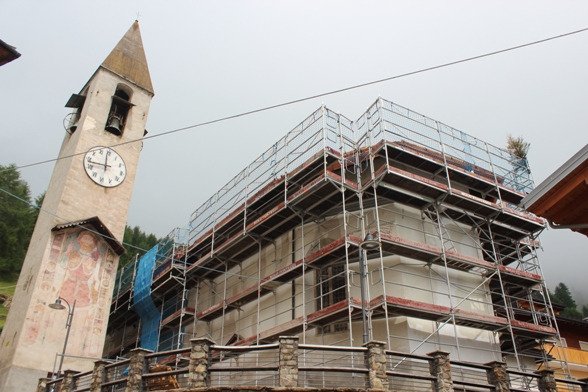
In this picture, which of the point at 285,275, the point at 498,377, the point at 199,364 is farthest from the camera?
the point at 285,275

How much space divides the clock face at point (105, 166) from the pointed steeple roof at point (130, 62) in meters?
5.88

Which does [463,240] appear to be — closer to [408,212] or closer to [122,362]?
[408,212]

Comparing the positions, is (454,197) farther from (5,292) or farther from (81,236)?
(5,292)

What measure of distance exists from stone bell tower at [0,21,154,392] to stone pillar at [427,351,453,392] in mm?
15195

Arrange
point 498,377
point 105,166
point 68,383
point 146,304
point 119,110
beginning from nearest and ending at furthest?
1. point 498,377
2. point 68,383
3. point 105,166
4. point 146,304
5. point 119,110

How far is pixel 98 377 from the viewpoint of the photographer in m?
16.4

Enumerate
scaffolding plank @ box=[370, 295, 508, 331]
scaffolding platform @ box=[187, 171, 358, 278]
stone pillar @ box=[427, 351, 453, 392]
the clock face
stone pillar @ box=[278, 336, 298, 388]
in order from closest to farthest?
stone pillar @ box=[278, 336, 298, 388] → stone pillar @ box=[427, 351, 453, 392] → scaffolding plank @ box=[370, 295, 508, 331] → scaffolding platform @ box=[187, 171, 358, 278] → the clock face

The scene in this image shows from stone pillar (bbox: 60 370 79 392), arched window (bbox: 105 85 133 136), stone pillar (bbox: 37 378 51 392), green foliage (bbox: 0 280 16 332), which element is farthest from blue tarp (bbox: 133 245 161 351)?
green foliage (bbox: 0 280 16 332)

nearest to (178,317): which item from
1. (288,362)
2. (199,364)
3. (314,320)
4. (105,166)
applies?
(105,166)

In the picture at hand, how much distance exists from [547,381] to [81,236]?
827 inches

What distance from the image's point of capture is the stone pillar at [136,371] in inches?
587

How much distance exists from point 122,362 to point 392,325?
8.91 meters

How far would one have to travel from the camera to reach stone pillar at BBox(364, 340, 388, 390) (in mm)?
13578

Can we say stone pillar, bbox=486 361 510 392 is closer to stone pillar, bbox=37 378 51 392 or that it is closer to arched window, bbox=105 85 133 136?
stone pillar, bbox=37 378 51 392
